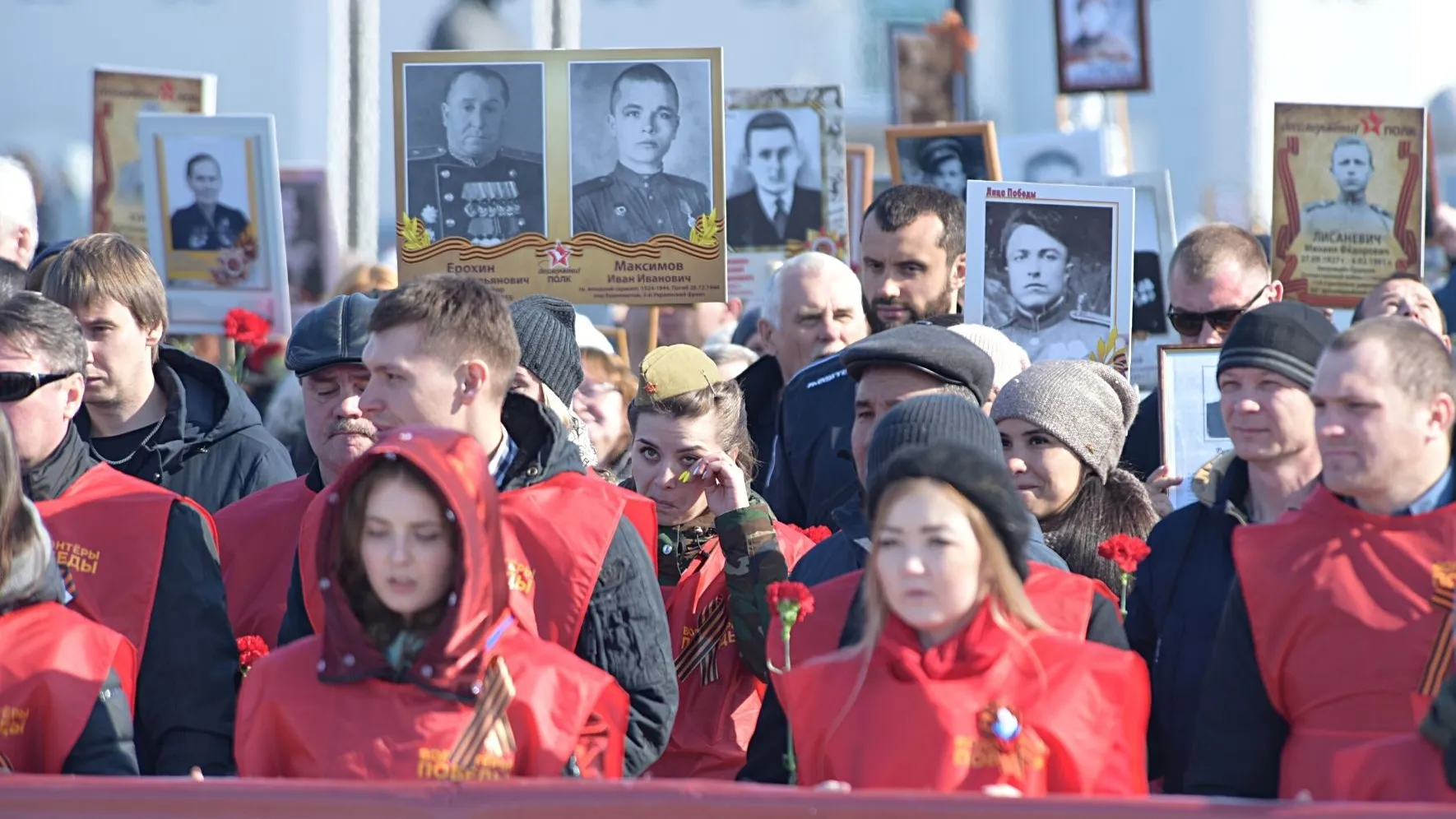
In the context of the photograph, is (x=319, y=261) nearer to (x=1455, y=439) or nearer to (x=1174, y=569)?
(x=1174, y=569)

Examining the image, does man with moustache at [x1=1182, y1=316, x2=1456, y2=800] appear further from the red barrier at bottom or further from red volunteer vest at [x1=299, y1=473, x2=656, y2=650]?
red volunteer vest at [x1=299, y1=473, x2=656, y2=650]

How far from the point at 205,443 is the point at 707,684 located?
1.34 meters

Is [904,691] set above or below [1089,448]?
below

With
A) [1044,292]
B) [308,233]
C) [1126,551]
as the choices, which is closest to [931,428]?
[1126,551]

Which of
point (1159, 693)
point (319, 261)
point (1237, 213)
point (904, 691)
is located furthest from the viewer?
point (1237, 213)

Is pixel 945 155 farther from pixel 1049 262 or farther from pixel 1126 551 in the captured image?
pixel 1126 551

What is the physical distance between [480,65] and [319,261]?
10.5 ft

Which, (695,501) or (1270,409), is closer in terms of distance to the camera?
(1270,409)

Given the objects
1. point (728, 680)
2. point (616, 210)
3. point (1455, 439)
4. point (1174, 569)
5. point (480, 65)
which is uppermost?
point (480, 65)

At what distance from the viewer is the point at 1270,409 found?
4.10 metres

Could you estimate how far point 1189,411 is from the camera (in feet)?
17.5

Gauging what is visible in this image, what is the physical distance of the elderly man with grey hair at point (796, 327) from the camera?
19.7ft

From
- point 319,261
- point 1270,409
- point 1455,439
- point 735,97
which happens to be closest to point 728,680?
point 1270,409

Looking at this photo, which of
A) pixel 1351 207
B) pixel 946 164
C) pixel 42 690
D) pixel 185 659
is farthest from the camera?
pixel 946 164
